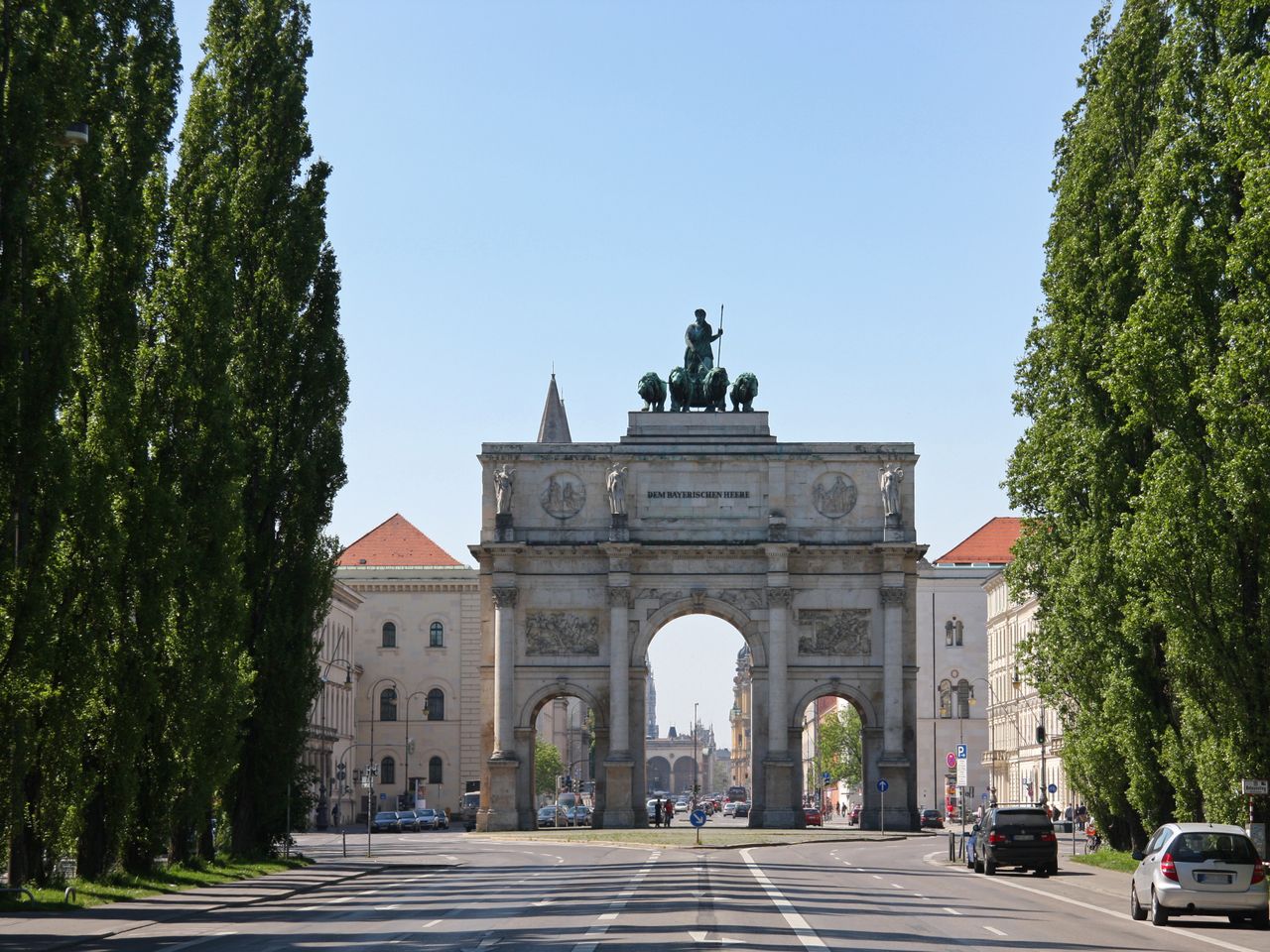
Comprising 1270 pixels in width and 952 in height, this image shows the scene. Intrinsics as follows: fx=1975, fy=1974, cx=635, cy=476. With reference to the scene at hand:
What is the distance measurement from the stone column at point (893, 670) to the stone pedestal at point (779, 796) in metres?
4.00

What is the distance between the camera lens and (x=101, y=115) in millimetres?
34281

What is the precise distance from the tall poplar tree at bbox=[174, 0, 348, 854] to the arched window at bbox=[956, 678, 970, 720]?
3432 inches

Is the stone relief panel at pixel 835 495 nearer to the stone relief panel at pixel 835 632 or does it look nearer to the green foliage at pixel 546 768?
the stone relief panel at pixel 835 632

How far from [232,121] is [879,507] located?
133ft

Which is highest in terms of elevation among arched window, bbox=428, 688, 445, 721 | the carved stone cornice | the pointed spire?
the pointed spire

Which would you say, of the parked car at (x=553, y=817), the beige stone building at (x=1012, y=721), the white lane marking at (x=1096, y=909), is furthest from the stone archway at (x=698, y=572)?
the white lane marking at (x=1096, y=909)

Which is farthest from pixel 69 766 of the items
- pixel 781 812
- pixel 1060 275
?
pixel 781 812

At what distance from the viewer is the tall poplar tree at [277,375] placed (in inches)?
1773

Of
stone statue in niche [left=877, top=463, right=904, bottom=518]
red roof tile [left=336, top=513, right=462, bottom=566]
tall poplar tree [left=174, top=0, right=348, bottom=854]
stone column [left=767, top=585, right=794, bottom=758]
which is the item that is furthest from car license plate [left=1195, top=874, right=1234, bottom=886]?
red roof tile [left=336, top=513, right=462, bottom=566]

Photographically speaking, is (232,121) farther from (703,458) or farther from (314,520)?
(703,458)

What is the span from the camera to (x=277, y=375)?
151 feet

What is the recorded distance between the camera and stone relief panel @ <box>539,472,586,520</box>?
80938 mm

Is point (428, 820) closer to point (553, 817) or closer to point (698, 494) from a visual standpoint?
point (553, 817)

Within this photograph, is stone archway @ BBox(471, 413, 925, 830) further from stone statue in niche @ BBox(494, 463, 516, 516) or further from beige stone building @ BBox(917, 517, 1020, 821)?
beige stone building @ BBox(917, 517, 1020, 821)
